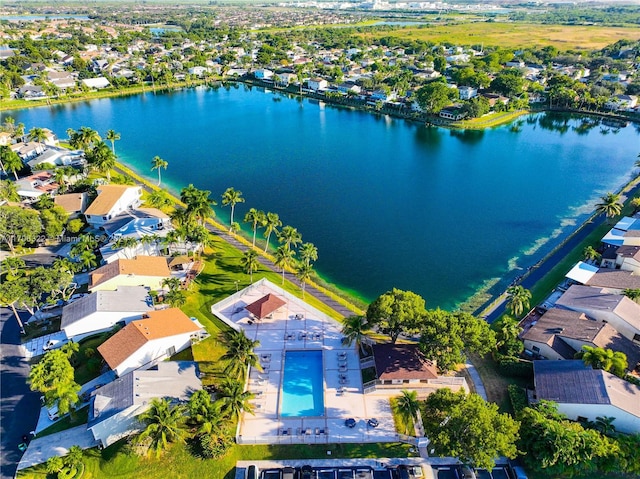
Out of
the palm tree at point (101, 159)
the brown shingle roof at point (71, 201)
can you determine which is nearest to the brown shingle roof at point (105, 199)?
the brown shingle roof at point (71, 201)

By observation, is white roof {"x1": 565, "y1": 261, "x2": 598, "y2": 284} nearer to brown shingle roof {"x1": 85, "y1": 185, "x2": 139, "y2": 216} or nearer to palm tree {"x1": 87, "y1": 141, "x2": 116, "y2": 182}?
brown shingle roof {"x1": 85, "y1": 185, "x2": 139, "y2": 216}

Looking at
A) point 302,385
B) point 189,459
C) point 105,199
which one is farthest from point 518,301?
point 105,199

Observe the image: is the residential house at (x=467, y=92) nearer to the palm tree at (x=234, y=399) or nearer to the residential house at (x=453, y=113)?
the residential house at (x=453, y=113)

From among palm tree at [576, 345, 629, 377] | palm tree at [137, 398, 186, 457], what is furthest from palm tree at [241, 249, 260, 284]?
palm tree at [576, 345, 629, 377]

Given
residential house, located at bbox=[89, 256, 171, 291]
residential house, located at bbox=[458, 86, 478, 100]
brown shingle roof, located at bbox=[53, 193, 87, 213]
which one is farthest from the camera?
residential house, located at bbox=[458, 86, 478, 100]

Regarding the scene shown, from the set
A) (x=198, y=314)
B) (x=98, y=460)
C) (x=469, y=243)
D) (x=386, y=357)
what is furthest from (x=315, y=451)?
(x=469, y=243)
